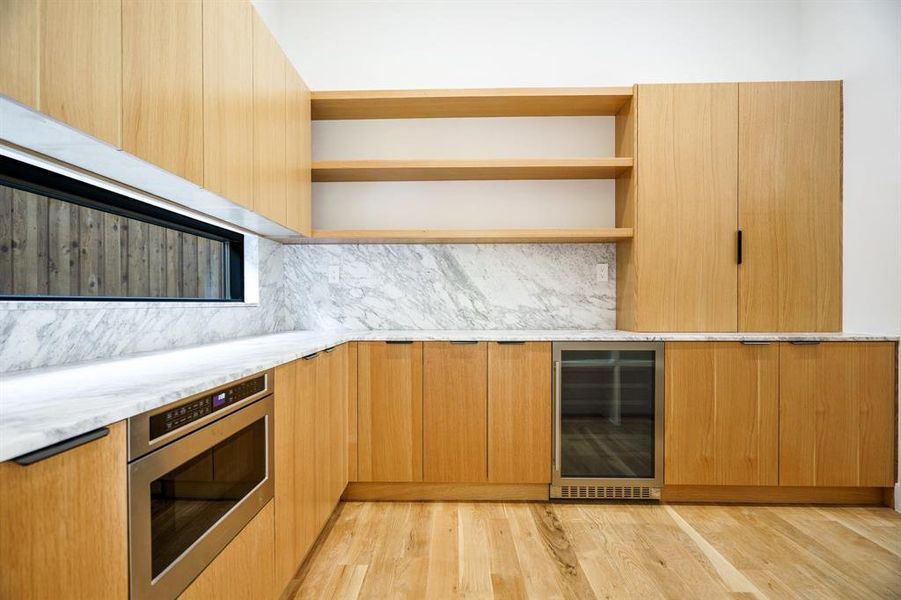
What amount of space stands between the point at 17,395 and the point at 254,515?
69 cm

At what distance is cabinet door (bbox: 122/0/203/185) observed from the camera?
1181 mm

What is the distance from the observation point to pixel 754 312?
2578mm

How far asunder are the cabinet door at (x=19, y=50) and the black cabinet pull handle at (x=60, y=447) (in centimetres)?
65

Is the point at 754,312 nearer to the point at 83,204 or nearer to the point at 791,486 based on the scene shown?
the point at 791,486

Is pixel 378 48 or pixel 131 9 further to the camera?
pixel 378 48

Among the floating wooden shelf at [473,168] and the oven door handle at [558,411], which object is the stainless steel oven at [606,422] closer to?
the oven door handle at [558,411]

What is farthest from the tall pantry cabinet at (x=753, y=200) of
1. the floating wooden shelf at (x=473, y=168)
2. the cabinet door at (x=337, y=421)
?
the cabinet door at (x=337, y=421)

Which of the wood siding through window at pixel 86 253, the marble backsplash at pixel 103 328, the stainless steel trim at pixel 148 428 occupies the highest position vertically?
the wood siding through window at pixel 86 253

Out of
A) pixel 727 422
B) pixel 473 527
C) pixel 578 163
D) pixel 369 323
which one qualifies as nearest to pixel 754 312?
pixel 727 422

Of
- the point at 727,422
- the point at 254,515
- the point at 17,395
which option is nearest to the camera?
the point at 17,395

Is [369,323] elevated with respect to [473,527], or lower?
elevated

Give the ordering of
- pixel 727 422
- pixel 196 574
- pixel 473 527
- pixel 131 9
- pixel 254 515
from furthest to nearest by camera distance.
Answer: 1. pixel 727 422
2. pixel 473 527
3. pixel 254 515
4. pixel 131 9
5. pixel 196 574

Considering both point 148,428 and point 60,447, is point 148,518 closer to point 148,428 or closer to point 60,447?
point 148,428

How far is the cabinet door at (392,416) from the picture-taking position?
2.49 m
